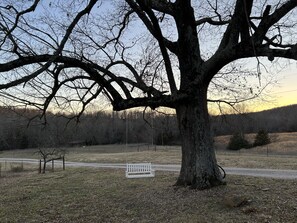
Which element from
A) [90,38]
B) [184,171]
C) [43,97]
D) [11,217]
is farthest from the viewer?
[90,38]

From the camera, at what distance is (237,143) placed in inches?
2165

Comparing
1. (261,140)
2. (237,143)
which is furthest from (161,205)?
(261,140)

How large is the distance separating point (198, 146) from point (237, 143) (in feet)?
153

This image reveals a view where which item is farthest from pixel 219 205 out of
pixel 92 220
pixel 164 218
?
pixel 92 220

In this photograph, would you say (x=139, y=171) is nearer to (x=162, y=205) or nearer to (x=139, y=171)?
(x=139, y=171)

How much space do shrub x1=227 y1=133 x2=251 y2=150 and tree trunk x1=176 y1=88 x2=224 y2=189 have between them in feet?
151

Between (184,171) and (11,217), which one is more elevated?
(184,171)

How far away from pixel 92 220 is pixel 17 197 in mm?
5354

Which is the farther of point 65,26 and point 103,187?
point 103,187

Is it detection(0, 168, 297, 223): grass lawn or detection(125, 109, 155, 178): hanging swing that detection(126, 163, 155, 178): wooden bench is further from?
detection(0, 168, 297, 223): grass lawn

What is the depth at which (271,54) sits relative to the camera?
27.0ft

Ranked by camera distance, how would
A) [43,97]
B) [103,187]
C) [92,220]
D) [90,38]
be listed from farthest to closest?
[103,187] < [90,38] < [43,97] < [92,220]

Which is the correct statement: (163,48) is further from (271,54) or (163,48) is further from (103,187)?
(103,187)

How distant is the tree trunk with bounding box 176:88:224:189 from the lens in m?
10.1
